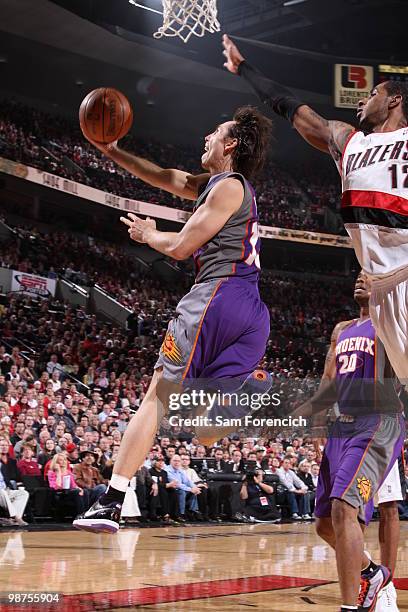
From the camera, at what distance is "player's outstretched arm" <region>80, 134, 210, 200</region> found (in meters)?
4.02

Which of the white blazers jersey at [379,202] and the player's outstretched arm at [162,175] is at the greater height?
the player's outstretched arm at [162,175]

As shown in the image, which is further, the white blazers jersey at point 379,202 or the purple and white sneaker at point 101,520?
the white blazers jersey at point 379,202

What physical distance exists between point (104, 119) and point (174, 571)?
3.36 m

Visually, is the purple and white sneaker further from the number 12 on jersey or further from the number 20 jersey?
the number 12 on jersey

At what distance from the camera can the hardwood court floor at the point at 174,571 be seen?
4402 millimetres

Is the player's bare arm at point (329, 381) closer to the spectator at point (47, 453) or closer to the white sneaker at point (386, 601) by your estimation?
the white sneaker at point (386, 601)

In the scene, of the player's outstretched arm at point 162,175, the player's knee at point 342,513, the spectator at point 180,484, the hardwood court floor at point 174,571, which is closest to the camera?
the player's knee at point 342,513

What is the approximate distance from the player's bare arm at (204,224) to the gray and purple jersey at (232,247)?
75 millimetres

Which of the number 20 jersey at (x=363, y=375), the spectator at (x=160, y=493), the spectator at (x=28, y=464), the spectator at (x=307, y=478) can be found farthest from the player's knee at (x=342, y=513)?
the spectator at (x=307, y=478)

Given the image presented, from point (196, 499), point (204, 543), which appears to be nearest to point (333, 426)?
point (204, 543)

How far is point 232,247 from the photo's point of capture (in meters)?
3.47

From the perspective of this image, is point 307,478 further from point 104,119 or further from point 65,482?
point 104,119

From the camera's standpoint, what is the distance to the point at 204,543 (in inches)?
321

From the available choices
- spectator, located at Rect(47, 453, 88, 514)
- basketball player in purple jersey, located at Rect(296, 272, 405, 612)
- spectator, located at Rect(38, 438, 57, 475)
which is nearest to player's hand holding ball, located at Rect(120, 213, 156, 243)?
basketball player in purple jersey, located at Rect(296, 272, 405, 612)
